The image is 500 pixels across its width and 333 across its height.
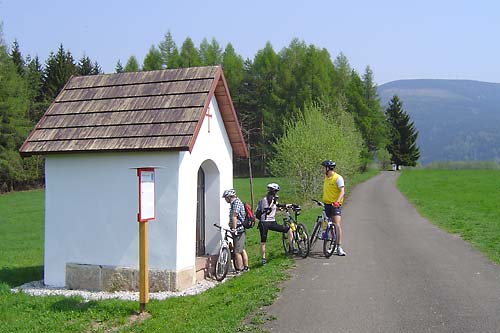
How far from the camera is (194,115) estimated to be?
10.3 meters

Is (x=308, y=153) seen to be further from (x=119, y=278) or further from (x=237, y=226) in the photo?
(x=119, y=278)

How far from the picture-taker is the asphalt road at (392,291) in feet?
21.9

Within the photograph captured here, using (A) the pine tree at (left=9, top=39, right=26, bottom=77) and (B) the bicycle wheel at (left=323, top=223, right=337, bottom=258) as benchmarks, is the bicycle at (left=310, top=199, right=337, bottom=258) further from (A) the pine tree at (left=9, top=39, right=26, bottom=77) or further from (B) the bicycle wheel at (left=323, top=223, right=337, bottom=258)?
(A) the pine tree at (left=9, top=39, right=26, bottom=77)

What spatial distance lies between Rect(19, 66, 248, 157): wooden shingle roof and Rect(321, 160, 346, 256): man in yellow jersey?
2371 mm

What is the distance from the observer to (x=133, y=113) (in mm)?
10906

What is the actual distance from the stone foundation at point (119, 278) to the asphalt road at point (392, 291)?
2.08 m

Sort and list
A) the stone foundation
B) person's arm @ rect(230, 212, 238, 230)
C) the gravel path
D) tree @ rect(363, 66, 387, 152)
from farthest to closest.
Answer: tree @ rect(363, 66, 387, 152)
person's arm @ rect(230, 212, 238, 230)
the stone foundation
the gravel path

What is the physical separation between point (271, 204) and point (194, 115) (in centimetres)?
237

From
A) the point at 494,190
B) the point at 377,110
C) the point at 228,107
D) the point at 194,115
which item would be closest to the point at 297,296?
the point at 194,115

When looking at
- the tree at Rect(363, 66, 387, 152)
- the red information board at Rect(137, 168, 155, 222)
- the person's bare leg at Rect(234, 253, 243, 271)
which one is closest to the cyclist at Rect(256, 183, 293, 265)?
the person's bare leg at Rect(234, 253, 243, 271)

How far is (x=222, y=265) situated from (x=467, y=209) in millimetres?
16512

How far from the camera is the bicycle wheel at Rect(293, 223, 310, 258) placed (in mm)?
10867

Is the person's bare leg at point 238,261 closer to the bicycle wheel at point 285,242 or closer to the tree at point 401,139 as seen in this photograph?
the bicycle wheel at point 285,242

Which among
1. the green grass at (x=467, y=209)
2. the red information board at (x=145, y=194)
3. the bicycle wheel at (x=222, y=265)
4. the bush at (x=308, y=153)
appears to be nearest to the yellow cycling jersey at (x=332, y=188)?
the bicycle wheel at (x=222, y=265)
